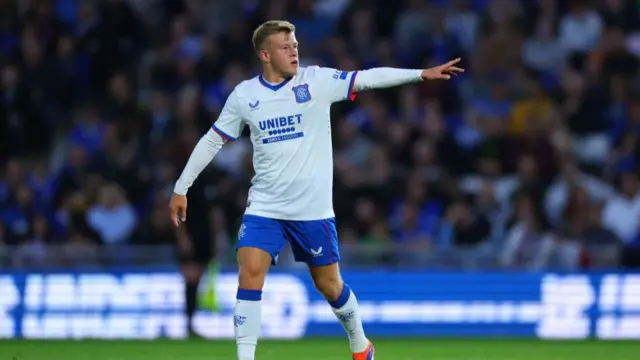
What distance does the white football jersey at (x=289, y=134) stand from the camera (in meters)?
9.55

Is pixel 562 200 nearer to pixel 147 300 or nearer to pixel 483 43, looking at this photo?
pixel 483 43

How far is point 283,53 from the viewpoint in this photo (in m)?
9.58

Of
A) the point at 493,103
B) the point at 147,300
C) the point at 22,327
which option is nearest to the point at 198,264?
the point at 147,300

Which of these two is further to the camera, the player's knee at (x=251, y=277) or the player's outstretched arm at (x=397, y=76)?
the player's knee at (x=251, y=277)

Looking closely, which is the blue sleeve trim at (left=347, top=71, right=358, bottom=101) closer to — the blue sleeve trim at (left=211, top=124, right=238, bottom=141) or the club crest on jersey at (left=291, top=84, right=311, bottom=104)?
the club crest on jersey at (left=291, top=84, right=311, bottom=104)

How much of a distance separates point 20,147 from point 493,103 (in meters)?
6.38

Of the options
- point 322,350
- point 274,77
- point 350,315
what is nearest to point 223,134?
point 274,77

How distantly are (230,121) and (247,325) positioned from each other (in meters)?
1.43

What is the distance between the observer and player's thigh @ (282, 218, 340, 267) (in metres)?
9.66

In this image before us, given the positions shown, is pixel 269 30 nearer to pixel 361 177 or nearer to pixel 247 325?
pixel 247 325

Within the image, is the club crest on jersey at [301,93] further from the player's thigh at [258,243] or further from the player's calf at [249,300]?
the player's calf at [249,300]

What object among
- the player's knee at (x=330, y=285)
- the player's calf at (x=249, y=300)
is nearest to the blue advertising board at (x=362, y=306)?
the player's knee at (x=330, y=285)

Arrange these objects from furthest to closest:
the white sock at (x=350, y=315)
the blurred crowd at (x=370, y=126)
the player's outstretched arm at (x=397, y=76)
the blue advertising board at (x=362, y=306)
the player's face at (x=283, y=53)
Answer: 1. the blurred crowd at (x=370, y=126)
2. the blue advertising board at (x=362, y=306)
3. the white sock at (x=350, y=315)
4. the player's face at (x=283, y=53)
5. the player's outstretched arm at (x=397, y=76)

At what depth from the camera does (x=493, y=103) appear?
18.7 metres
